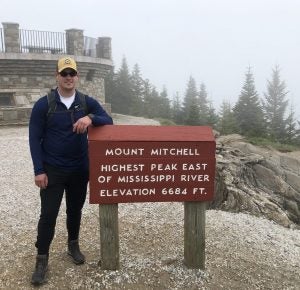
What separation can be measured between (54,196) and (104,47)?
20.4 m

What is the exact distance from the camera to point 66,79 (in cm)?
412

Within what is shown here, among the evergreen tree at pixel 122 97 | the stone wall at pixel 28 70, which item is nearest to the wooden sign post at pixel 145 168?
the stone wall at pixel 28 70

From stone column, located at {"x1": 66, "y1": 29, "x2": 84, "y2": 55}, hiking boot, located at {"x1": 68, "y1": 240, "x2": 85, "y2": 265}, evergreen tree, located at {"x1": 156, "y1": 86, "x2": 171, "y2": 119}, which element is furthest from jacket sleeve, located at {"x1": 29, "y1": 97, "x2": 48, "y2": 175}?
evergreen tree, located at {"x1": 156, "y1": 86, "x2": 171, "y2": 119}

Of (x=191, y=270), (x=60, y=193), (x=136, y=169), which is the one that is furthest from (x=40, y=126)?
(x=191, y=270)

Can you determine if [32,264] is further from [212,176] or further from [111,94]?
[111,94]

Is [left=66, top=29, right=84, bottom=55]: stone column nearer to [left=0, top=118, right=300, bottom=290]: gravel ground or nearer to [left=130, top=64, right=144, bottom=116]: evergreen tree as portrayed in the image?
[left=0, top=118, right=300, bottom=290]: gravel ground

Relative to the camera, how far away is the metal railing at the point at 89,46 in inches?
872

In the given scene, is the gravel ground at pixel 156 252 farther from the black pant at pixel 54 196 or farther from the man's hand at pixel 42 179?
the man's hand at pixel 42 179

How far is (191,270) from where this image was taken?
4.72 meters

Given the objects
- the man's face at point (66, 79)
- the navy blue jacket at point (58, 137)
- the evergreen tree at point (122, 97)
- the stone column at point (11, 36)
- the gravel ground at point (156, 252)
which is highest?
the stone column at point (11, 36)

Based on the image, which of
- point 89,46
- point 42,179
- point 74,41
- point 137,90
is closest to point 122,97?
point 137,90

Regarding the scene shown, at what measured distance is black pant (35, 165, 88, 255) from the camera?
13.8 ft

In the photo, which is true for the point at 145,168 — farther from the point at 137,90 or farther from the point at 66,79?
the point at 137,90

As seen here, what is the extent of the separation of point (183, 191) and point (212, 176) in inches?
13.9
